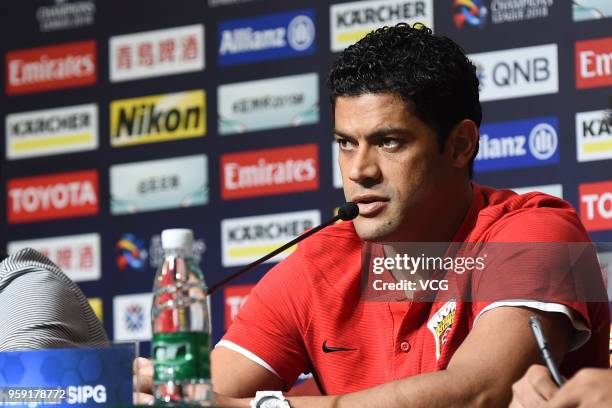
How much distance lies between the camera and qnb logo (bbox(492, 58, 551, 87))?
3088 millimetres

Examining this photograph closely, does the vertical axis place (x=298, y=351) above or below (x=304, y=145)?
below

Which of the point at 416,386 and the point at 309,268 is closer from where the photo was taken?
the point at 416,386

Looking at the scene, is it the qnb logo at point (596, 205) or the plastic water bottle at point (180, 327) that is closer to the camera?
the plastic water bottle at point (180, 327)

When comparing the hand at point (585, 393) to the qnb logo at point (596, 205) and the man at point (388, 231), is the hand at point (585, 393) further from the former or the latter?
the qnb logo at point (596, 205)

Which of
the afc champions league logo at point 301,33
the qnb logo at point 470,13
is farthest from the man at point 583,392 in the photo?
the afc champions league logo at point 301,33

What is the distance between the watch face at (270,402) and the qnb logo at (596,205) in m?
1.70

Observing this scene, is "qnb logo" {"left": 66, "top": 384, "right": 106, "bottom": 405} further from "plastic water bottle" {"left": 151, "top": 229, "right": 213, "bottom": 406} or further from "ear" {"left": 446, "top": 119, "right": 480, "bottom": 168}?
"ear" {"left": 446, "top": 119, "right": 480, "bottom": 168}

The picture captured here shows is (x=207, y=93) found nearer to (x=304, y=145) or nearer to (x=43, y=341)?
(x=304, y=145)

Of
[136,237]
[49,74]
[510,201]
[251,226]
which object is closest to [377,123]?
[510,201]

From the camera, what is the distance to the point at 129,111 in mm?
3693

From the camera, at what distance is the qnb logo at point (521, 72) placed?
10.1ft

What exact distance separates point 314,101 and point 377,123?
1550 millimetres

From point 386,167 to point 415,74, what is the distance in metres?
0.18

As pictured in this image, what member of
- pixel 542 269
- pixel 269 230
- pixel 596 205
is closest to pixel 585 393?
pixel 542 269
